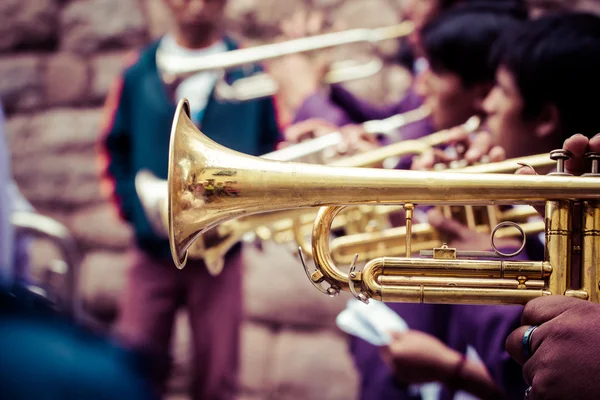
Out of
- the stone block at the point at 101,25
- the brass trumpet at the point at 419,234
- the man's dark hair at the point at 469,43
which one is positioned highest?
the stone block at the point at 101,25

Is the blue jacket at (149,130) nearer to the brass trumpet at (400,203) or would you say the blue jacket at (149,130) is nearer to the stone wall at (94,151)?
the stone wall at (94,151)

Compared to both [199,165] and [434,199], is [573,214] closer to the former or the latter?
[434,199]

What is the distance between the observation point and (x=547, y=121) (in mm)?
1723

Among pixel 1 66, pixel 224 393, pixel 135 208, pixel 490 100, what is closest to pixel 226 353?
pixel 224 393

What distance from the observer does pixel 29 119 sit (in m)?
4.13

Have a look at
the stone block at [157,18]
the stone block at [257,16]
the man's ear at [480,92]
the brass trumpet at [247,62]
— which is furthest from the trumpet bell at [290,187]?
the stone block at [157,18]

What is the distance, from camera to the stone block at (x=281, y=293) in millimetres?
3504

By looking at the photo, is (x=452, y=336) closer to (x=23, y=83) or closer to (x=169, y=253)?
(x=169, y=253)

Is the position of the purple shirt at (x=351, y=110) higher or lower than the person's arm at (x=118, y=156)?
higher

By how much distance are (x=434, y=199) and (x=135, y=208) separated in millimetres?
1724

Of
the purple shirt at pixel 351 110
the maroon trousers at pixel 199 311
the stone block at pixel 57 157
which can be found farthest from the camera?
the stone block at pixel 57 157

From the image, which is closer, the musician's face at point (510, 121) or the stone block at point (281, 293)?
the musician's face at point (510, 121)

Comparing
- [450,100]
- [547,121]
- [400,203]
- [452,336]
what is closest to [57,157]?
[450,100]

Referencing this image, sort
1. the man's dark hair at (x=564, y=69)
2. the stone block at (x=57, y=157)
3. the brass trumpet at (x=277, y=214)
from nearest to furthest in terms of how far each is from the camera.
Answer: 1. the man's dark hair at (x=564, y=69)
2. the brass trumpet at (x=277, y=214)
3. the stone block at (x=57, y=157)
